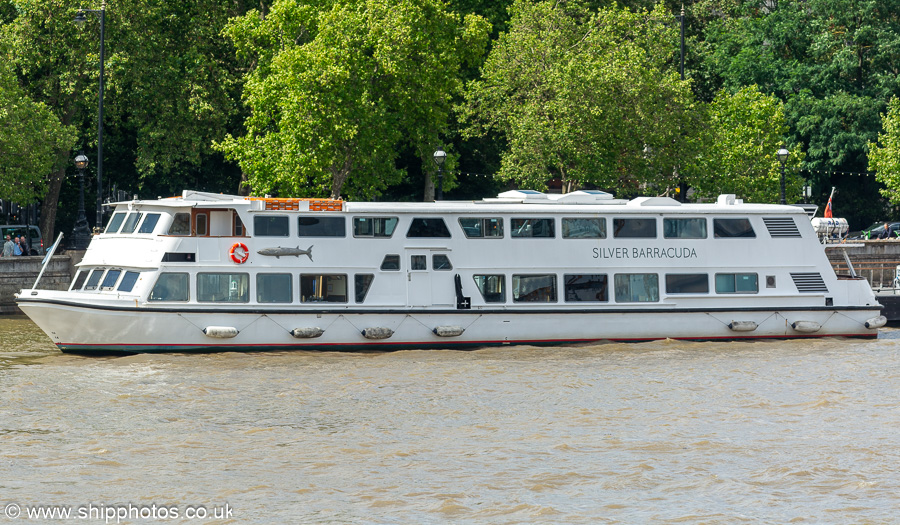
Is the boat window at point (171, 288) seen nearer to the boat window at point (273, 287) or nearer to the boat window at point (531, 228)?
the boat window at point (273, 287)

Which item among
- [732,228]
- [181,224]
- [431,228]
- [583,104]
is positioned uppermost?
[583,104]

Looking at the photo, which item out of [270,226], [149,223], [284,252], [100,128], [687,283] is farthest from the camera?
[100,128]

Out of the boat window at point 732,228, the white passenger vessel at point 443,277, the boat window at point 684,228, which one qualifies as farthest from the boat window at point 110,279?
the boat window at point 732,228

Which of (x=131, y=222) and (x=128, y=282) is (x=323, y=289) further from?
(x=131, y=222)

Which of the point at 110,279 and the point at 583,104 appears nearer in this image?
the point at 110,279

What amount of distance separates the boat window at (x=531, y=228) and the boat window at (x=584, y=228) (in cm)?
39

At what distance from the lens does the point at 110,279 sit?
28.0 m

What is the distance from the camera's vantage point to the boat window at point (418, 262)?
29188mm

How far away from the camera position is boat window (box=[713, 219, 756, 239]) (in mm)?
30797

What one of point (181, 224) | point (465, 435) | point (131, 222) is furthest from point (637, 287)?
point (131, 222)

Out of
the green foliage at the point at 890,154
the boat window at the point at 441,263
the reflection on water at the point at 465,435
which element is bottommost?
the reflection on water at the point at 465,435

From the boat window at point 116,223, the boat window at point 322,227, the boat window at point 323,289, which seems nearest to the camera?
the boat window at point 323,289

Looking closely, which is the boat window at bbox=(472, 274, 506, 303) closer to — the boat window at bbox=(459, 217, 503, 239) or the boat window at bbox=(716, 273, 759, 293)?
the boat window at bbox=(459, 217, 503, 239)

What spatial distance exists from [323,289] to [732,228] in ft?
34.7
